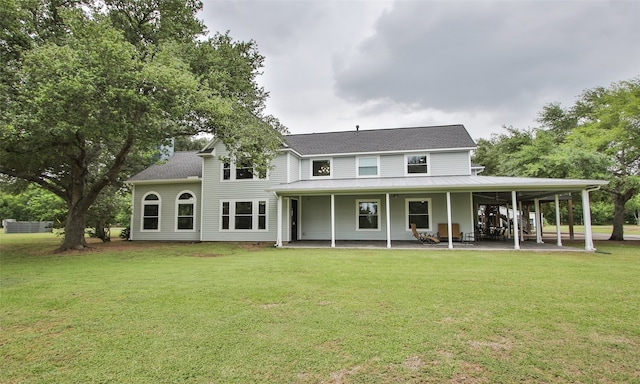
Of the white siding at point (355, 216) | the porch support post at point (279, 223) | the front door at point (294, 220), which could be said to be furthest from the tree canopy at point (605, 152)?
the porch support post at point (279, 223)

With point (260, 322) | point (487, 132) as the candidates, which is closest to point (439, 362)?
point (260, 322)

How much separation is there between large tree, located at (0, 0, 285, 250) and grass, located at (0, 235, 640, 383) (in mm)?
5008

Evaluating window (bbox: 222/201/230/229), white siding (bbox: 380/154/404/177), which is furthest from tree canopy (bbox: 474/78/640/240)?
window (bbox: 222/201/230/229)

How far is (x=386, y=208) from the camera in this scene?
50.9 feet

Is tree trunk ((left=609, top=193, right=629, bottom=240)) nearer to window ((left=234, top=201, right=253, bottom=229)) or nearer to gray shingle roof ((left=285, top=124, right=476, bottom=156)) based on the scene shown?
gray shingle roof ((left=285, top=124, right=476, bottom=156))

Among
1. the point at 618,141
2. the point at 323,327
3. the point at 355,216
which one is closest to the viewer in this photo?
the point at 323,327

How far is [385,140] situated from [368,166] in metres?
2.04

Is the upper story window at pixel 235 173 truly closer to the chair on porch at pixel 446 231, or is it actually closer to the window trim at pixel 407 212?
the window trim at pixel 407 212

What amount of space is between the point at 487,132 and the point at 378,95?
18.8 metres

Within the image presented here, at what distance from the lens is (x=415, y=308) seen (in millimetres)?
4828

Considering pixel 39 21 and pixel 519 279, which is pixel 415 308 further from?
pixel 39 21

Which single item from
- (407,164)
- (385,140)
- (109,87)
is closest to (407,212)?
(407,164)

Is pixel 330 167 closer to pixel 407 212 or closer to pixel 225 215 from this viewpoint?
pixel 407 212

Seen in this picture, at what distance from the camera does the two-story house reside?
52.2 ft
